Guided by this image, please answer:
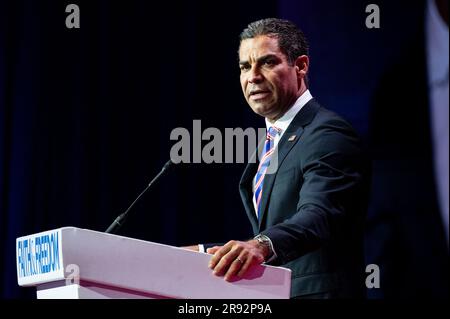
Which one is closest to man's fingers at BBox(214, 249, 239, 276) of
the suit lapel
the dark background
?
the suit lapel

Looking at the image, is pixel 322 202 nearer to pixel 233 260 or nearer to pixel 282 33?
pixel 233 260

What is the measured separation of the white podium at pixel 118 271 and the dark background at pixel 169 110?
1.78 m

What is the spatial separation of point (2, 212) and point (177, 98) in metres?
1.16

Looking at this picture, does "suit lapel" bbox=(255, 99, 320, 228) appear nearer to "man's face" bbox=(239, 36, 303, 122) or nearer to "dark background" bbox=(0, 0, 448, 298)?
"man's face" bbox=(239, 36, 303, 122)

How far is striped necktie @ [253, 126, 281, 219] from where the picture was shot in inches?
84.4

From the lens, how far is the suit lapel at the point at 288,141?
2.01m

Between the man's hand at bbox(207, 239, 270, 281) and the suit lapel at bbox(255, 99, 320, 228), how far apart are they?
1.86 ft

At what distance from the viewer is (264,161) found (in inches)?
85.3

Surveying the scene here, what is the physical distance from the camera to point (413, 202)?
299cm

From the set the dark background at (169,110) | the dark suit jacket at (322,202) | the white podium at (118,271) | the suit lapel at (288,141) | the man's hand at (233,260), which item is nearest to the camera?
the white podium at (118,271)

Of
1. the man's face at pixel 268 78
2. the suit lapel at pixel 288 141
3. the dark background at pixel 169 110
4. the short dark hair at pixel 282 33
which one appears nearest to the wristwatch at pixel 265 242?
the suit lapel at pixel 288 141

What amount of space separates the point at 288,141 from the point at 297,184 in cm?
17

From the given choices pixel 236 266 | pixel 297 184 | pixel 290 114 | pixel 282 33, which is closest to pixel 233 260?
pixel 236 266

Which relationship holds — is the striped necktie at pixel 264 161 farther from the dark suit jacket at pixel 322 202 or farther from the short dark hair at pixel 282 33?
the short dark hair at pixel 282 33
